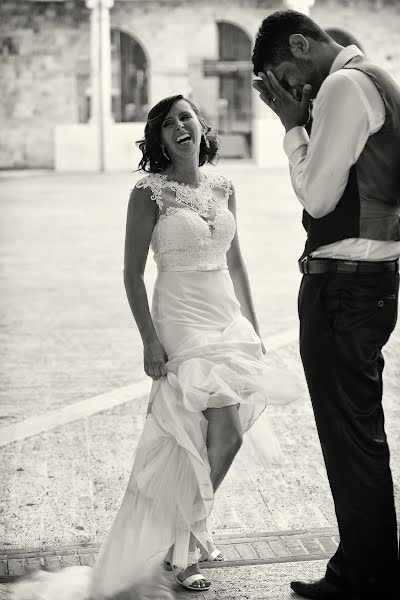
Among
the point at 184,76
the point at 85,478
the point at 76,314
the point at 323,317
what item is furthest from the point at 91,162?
the point at 323,317

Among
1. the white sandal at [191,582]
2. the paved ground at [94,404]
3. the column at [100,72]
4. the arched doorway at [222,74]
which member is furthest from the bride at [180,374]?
the arched doorway at [222,74]

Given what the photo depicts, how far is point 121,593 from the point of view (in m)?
3.61

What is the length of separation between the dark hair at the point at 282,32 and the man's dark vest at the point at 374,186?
6.7 inches

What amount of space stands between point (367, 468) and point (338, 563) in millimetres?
431

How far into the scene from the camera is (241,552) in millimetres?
4066

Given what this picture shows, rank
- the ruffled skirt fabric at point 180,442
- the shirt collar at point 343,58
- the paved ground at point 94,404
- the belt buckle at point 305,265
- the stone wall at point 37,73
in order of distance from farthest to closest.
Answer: the stone wall at point 37,73 < the paved ground at point 94,404 < the ruffled skirt fabric at point 180,442 < the belt buckle at point 305,265 < the shirt collar at point 343,58

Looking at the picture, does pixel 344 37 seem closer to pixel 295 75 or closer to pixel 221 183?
pixel 221 183

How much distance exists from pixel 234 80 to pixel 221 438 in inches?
1312

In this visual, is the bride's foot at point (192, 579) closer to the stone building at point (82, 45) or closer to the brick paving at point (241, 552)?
the brick paving at point (241, 552)

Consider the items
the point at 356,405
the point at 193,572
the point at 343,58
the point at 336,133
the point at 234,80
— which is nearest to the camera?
the point at 336,133

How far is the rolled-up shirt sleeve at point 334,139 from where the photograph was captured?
3012 mm

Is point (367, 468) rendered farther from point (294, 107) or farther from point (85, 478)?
point (85, 478)

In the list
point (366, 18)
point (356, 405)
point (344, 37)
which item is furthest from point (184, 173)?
point (344, 37)

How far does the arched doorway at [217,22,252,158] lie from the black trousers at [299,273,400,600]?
32.0 m
